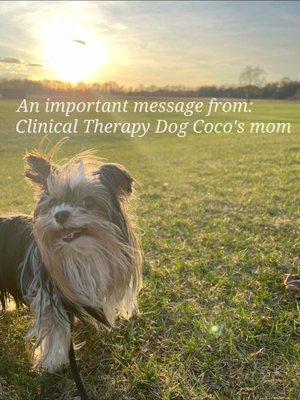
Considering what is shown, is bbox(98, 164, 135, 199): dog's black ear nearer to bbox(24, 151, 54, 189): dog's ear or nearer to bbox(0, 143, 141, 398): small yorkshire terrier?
bbox(0, 143, 141, 398): small yorkshire terrier

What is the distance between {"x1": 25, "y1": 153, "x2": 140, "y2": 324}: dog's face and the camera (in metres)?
3.10

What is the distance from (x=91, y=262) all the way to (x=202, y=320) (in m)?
1.66

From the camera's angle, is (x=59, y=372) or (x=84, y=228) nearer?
(x=84, y=228)

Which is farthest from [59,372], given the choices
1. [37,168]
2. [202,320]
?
[37,168]

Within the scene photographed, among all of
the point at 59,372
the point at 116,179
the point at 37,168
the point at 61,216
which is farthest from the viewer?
the point at 59,372

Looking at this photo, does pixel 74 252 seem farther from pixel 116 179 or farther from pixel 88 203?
pixel 116 179

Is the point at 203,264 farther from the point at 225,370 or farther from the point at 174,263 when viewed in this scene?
the point at 225,370

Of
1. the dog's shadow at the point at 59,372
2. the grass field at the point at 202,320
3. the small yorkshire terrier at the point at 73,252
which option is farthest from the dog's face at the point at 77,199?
the dog's shadow at the point at 59,372

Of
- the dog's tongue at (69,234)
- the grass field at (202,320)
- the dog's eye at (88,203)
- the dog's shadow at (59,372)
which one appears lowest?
the dog's shadow at (59,372)

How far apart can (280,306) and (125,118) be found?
100 feet

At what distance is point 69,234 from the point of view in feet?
10.1

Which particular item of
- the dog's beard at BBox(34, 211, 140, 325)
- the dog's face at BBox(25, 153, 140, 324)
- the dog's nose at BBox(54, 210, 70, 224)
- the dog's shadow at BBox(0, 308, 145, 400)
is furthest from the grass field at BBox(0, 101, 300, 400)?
the dog's nose at BBox(54, 210, 70, 224)

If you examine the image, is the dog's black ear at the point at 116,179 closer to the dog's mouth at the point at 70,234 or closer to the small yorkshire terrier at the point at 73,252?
the small yorkshire terrier at the point at 73,252

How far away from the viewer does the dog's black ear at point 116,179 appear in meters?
3.35
